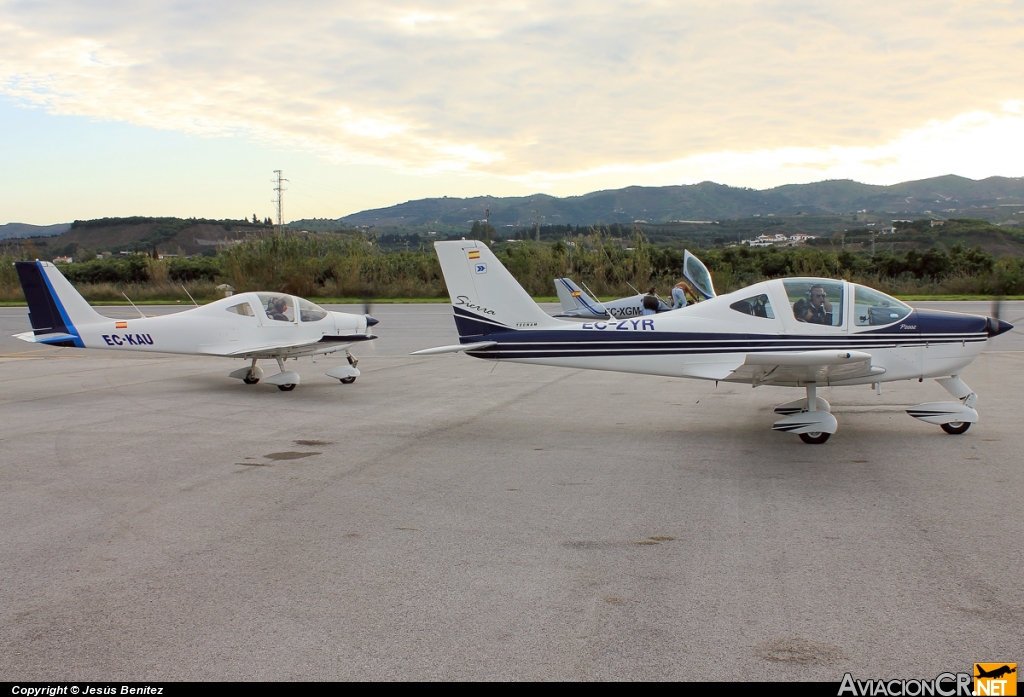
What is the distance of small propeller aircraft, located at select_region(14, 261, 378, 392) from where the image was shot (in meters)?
13.0

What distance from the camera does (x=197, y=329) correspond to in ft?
43.1

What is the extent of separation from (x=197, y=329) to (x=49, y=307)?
7.86 ft

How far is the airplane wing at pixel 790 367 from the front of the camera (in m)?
8.41

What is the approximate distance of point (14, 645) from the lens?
3.99 metres

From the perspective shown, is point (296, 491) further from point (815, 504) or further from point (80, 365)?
point (80, 365)

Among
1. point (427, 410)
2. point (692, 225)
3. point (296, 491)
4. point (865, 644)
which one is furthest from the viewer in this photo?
point (692, 225)

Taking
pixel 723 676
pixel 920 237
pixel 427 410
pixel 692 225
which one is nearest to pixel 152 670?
pixel 723 676

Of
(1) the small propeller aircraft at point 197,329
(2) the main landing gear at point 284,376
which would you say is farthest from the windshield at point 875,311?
(2) the main landing gear at point 284,376

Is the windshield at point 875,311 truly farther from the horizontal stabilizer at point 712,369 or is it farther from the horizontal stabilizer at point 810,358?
the horizontal stabilizer at point 712,369

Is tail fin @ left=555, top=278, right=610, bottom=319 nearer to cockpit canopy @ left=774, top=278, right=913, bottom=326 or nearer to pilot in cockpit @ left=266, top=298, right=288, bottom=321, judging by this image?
pilot in cockpit @ left=266, top=298, right=288, bottom=321

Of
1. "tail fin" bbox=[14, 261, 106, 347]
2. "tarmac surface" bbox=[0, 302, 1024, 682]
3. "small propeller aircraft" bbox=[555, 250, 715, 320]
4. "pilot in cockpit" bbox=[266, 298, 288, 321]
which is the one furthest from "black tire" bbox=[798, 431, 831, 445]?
"tail fin" bbox=[14, 261, 106, 347]

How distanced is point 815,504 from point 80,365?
15.5 meters

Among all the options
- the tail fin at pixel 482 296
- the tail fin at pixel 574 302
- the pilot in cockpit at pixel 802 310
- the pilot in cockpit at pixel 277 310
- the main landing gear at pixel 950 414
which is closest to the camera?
the main landing gear at pixel 950 414

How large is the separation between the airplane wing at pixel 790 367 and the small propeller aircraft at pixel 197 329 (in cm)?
620
